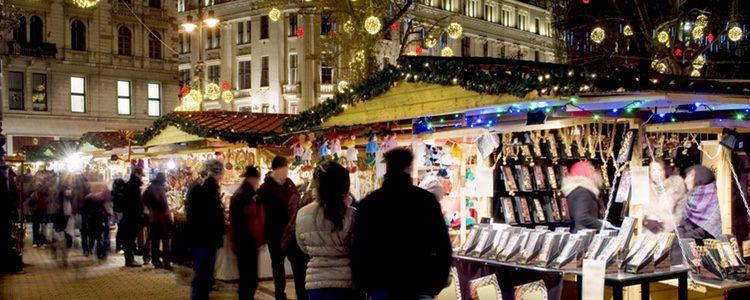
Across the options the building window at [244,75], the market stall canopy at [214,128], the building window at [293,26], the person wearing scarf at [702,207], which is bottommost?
the person wearing scarf at [702,207]

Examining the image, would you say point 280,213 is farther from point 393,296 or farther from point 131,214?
point 131,214

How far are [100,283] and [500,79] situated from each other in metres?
7.76

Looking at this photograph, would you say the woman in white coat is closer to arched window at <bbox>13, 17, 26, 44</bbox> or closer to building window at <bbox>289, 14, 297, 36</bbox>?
arched window at <bbox>13, 17, 26, 44</bbox>

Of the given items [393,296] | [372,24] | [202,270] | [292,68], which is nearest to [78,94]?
[292,68]

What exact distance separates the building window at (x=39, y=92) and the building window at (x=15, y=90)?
529 mm

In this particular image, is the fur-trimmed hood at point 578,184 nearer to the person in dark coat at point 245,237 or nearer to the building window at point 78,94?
the person in dark coat at point 245,237

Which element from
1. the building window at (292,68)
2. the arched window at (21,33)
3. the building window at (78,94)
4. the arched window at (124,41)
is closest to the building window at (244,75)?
the building window at (292,68)

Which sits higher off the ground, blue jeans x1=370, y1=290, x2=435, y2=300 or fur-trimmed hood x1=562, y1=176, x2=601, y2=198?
fur-trimmed hood x1=562, y1=176, x2=601, y2=198

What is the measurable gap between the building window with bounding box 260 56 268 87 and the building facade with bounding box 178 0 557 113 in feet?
0.20

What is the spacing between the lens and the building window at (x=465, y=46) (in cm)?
5606

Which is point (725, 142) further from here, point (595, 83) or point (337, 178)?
point (337, 178)

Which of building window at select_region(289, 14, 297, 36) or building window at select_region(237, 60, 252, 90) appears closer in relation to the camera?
building window at select_region(289, 14, 297, 36)

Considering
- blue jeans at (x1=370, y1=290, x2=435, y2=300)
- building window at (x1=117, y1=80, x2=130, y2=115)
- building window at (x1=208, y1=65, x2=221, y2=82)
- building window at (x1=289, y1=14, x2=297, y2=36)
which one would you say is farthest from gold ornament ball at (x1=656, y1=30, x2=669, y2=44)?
building window at (x1=208, y1=65, x2=221, y2=82)

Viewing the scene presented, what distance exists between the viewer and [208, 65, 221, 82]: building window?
5056cm
